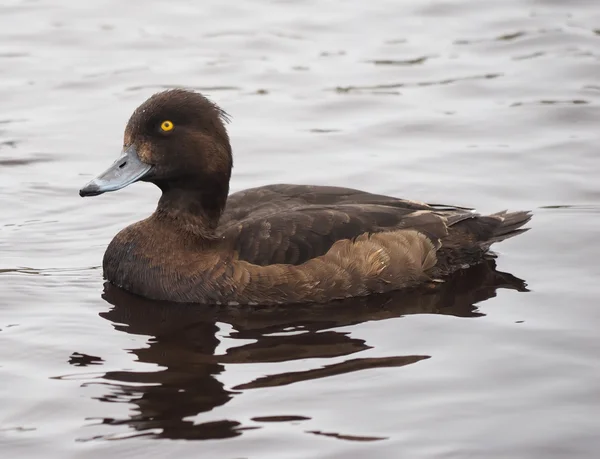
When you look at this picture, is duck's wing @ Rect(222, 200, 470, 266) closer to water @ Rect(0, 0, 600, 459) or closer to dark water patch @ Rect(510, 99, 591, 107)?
water @ Rect(0, 0, 600, 459)

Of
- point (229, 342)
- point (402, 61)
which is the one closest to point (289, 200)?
point (229, 342)

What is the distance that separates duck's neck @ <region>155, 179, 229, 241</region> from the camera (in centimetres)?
868

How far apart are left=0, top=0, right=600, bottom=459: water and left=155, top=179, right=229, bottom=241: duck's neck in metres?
0.61

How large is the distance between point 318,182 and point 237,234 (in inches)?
96.1

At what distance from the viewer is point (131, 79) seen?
1353cm

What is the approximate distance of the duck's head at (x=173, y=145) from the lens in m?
8.59

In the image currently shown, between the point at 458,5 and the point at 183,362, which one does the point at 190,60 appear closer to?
the point at 458,5

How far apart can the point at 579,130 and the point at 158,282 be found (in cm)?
516

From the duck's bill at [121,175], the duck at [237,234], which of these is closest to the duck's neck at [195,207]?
the duck at [237,234]

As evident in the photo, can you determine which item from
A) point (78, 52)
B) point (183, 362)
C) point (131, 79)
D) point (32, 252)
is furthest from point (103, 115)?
point (183, 362)

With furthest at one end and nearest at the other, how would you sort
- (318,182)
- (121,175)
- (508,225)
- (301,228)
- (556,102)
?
1. (556,102)
2. (318,182)
3. (508,225)
4. (121,175)
5. (301,228)

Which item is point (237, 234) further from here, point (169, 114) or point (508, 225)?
point (508, 225)

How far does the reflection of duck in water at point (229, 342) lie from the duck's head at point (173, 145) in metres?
0.83

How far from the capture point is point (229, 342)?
305 inches
